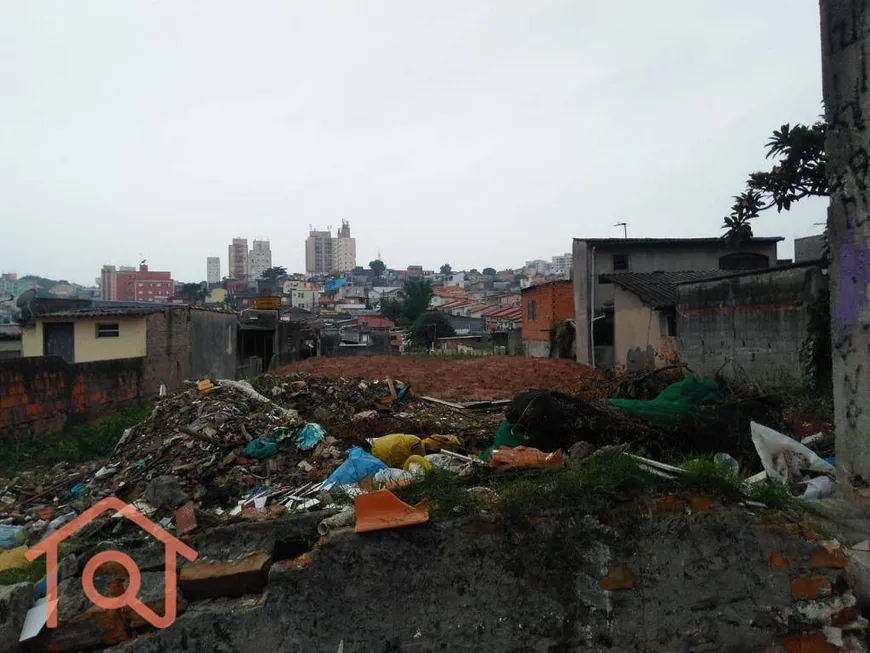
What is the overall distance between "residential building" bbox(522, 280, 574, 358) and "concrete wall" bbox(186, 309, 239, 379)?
12235 mm

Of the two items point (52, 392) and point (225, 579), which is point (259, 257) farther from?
point (225, 579)

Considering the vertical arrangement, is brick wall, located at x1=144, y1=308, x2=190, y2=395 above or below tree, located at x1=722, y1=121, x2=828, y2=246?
below

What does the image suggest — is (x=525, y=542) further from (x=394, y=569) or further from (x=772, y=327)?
(x=772, y=327)

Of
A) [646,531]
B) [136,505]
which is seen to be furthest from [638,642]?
[136,505]

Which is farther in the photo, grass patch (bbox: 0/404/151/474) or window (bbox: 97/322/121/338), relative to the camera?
window (bbox: 97/322/121/338)

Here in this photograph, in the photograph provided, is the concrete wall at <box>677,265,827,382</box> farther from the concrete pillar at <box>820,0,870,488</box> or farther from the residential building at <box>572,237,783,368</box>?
the residential building at <box>572,237,783,368</box>

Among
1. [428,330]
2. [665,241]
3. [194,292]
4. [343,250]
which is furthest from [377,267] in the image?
[665,241]

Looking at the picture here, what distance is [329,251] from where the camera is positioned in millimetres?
131125

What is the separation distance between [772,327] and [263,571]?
8.74 m

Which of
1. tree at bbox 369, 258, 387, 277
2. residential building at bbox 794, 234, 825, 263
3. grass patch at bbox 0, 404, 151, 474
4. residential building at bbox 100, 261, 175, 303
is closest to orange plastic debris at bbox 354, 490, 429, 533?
grass patch at bbox 0, 404, 151, 474

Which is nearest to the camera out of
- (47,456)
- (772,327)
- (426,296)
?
(47,456)

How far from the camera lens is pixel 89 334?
615 inches

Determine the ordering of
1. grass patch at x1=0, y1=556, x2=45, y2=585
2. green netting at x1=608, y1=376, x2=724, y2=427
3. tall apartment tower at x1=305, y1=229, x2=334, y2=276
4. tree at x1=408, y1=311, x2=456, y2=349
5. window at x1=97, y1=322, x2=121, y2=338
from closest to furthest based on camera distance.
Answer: grass patch at x1=0, y1=556, x2=45, y2=585, green netting at x1=608, y1=376, x2=724, y2=427, window at x1=97, y1=322, x2=121, y2=338, tree at x1=408, y1=311, x2=456, y2=349, tall apartment tower at x1=305, y1=229, x2=334, y2=276

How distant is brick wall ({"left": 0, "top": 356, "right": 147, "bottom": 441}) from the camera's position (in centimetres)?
823
